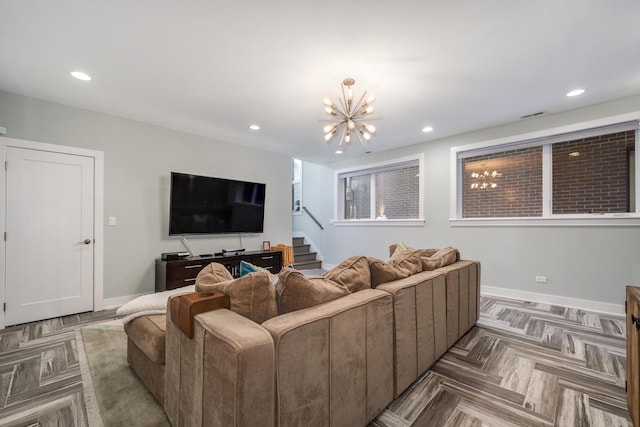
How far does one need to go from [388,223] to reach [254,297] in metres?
4.54

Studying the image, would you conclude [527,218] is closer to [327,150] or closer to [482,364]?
[482,364]

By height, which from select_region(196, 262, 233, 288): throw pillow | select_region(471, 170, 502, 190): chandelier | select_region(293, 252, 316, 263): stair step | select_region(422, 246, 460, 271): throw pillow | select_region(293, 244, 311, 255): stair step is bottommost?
select_region(293, 252, 316, 263): stair step

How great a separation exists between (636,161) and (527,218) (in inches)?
49.6

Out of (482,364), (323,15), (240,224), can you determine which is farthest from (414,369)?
(240,224)

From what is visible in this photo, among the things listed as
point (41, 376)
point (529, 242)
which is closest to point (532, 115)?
point (529, 242)

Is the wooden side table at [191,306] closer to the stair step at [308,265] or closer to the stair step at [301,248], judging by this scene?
the stair step at [308,265]

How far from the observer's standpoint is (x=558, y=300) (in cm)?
371

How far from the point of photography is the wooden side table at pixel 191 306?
1.22 m

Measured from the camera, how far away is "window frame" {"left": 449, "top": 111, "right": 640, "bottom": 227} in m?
3.29

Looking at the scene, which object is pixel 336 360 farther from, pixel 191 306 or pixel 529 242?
pixel 529 242

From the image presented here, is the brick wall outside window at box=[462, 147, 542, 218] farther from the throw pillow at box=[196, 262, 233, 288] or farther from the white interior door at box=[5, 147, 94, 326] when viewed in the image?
the white interior door at box=[5, 147, 94, 326]

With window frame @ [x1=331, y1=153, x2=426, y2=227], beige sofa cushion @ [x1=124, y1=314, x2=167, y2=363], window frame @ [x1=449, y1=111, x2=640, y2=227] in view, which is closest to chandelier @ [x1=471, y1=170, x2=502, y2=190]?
window frame @ [x1=449, y1=111, x2=640, y2=227]

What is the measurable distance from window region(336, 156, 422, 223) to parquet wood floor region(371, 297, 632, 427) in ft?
9.27

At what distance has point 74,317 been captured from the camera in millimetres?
3328
